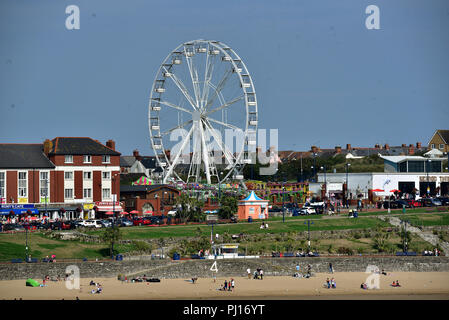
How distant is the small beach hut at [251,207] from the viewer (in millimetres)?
95500

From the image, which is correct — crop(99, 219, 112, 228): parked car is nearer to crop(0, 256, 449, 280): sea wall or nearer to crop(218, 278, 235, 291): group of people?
crop(0, 256, 449, 280): sea wall

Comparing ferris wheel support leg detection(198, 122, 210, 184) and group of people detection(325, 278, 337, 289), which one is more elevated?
ferris wheel support leg detection(198, 122, 210, 184)

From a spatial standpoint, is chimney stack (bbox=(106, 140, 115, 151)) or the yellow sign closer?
the yellow sign

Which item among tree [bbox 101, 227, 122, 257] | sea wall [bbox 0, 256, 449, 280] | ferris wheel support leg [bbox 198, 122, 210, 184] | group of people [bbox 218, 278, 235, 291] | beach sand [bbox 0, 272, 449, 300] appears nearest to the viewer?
beach sand [bbox 0, 272, 449, 300]

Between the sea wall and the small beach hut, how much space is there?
63.2 feet

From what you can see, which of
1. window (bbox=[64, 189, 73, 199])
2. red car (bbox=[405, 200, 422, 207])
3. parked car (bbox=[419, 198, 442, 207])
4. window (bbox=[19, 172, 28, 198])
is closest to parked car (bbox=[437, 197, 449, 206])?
parked car (bbox=[419, 198, 442, 207])

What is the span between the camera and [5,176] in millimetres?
96875

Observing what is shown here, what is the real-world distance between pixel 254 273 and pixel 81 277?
1310 cm

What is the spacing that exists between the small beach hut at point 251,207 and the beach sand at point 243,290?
70.5ft

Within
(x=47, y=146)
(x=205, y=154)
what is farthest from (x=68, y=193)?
(x=205, y=154)

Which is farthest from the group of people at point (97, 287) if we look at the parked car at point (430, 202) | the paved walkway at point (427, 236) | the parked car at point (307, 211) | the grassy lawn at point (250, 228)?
the parked car at point (430, 202)

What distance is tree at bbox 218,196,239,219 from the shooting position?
95688mm
